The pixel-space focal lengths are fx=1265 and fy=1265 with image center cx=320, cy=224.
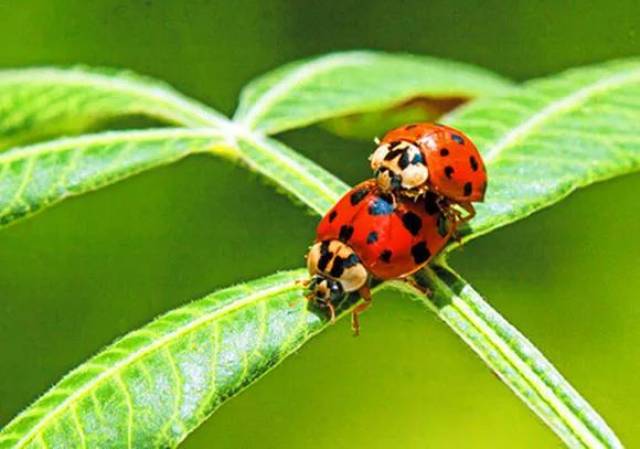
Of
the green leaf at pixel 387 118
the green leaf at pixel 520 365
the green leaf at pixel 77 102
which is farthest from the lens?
the green leaf at pixel 387 118

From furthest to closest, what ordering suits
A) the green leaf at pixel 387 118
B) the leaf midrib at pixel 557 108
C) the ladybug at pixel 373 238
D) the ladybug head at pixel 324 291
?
the green leaf at pixel 387 118 → the leaf midrib at pixel 557 108 → the ladybug at pixel 373 238 → the ladybug head at pixel 324 291

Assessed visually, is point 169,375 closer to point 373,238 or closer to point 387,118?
point 373,238

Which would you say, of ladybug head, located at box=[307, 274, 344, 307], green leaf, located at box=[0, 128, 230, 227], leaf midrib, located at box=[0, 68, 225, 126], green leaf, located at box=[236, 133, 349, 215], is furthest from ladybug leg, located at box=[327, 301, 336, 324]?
leaf midrib, located at box=[0, 68, 225, 126]

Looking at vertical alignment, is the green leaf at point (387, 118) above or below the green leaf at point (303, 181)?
above

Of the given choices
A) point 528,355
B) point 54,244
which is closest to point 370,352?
point 54,244

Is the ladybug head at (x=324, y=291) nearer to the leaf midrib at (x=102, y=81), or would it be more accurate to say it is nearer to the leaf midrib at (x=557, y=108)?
the leaf midrib at (x=557, y=108)

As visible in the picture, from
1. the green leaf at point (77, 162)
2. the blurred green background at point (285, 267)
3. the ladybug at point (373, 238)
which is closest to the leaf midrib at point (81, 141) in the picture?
the green leaf at point (77, 162)

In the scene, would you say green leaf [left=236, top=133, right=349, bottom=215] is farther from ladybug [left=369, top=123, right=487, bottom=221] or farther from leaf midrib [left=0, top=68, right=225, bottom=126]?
leaf midrib [left=0, top=68, right=225, bottom=126]
